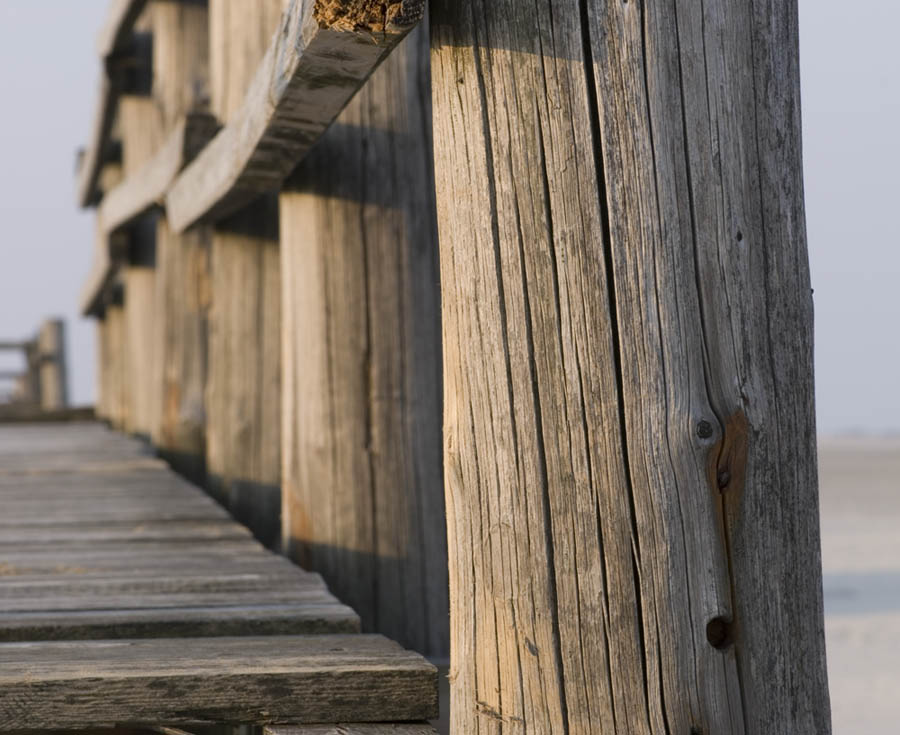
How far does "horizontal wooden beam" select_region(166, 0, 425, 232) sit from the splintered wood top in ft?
3.06

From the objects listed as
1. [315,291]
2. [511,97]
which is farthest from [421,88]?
[511,97]

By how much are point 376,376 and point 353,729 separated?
1.23m

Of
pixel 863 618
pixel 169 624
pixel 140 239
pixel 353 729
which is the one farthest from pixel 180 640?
pixel 863 618

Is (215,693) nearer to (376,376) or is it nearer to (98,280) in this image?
(376,376)

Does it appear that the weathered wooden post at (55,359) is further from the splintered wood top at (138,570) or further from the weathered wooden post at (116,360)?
the splintered wood top at (138,570)

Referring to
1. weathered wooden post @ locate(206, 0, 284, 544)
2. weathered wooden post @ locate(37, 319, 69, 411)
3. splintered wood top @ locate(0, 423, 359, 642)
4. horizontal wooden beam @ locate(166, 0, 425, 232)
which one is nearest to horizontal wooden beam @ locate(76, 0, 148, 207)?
weathered wooden post @ locate(206, 0, 284, 544)

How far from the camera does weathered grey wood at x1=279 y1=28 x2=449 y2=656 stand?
2680 millimetres

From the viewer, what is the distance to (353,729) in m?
1.56

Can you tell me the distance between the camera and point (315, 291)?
2707 mm

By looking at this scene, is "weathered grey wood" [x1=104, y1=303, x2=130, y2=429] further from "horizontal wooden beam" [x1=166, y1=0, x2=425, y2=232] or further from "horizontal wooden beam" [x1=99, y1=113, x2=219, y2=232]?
"horizontal wooden beam" [x1=166, y1=0, x2=425, y2=232]

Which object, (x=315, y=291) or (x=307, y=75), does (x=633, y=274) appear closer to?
(x=307, y=75)

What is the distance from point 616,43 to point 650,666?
0.75 meters

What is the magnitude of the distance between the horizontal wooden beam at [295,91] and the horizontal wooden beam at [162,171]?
0.25m

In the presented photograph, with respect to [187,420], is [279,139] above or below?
above
